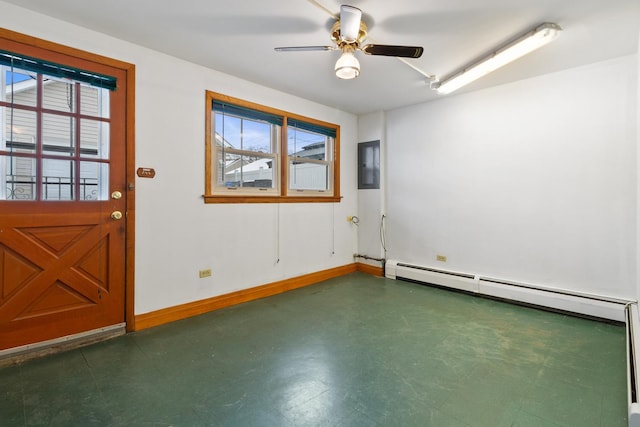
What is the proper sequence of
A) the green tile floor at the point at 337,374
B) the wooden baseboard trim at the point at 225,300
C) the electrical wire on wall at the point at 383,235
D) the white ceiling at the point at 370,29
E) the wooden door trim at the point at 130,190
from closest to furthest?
the green tile floor at the point at 337,374, the white ceiling at the point at 370,29, the wooden door trim at the point at 130,190, the wooden baseboard trim at the point at 225,300, the electrical wire on wall at the point at 383,235

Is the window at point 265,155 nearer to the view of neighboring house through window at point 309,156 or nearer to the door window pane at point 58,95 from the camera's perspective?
the view of neighboring house through window at point 309,156

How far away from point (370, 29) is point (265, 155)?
6.52 ft

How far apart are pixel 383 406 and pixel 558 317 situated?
Answer: 251cm

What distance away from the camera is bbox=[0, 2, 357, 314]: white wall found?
9.18 feet

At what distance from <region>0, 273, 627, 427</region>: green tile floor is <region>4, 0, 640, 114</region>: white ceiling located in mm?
2617

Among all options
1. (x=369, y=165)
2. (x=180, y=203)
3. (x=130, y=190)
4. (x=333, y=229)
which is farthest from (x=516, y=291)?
(x=130, y=190)

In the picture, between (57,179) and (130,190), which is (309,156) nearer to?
(130,190)

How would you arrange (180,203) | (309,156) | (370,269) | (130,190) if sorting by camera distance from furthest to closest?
1. (370,269)
2. (309,156)
3. (180,203)
4. (130,190)

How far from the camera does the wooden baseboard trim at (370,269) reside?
15.9ft

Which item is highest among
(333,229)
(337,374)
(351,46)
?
(351,46)

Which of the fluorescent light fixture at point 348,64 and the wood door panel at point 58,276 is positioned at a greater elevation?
the fluorescent light fixture at point 348,64

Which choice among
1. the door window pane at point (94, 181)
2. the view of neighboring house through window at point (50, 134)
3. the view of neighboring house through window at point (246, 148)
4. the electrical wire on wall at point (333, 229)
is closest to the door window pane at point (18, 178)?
the view of neighboring house through window at point (50, 134)

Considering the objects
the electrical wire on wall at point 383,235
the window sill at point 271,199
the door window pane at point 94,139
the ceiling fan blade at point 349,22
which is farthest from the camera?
the electrical wire on wall at point 383,235

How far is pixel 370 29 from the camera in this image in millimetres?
2516
